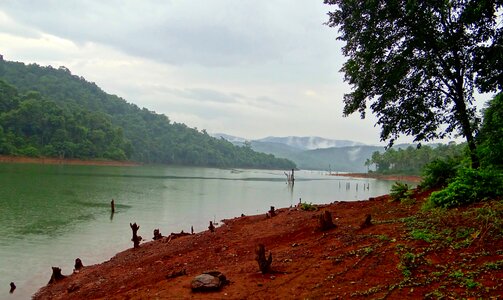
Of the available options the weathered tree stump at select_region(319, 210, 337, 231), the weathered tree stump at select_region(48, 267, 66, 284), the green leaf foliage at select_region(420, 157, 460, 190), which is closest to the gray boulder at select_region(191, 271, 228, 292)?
the weathered tree stump at select_region(319, 210, 337, 231)

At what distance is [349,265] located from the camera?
902 cm

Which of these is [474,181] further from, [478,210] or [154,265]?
[154,265]

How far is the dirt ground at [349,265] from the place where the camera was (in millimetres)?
7367

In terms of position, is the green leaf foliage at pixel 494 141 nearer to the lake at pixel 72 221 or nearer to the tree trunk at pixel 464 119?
the tree trunk at pixel 464 119

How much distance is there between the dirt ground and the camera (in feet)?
24.2

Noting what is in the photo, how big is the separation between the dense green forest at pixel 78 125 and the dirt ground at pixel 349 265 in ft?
291

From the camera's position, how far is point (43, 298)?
42.3ft

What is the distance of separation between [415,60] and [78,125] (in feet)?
357

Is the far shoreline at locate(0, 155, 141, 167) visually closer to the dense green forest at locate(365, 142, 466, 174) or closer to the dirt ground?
the dirt ground

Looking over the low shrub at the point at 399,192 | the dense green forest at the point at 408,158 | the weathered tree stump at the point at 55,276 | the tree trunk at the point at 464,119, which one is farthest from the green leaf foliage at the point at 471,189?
the dense green forest at the point at 408,158

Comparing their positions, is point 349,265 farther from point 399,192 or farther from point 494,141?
point 399,192

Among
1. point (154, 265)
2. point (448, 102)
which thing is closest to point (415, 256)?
point (154, 265)

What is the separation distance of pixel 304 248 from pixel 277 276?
2542 millimetres

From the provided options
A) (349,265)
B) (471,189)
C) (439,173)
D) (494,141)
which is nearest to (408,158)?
(439,173)
